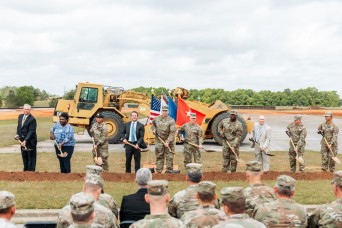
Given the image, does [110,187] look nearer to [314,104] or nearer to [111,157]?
[111,157]

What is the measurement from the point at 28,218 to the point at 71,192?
1536 millimetres

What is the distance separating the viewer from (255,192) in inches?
219

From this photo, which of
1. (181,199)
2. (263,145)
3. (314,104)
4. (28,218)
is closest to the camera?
(181,199)

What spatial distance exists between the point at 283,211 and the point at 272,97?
93.4 metres

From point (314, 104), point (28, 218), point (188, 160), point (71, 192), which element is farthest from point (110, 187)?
point (314, 104)

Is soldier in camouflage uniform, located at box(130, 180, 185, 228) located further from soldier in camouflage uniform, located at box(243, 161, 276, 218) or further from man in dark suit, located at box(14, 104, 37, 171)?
man in dark suit, located at box(14, 104, 37, 171)

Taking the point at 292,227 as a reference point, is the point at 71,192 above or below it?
below

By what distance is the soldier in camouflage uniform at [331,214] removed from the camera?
4785 millimetres

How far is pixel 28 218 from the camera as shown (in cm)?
830

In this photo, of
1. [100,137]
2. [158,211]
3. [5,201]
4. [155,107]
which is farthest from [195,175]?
[155,107]

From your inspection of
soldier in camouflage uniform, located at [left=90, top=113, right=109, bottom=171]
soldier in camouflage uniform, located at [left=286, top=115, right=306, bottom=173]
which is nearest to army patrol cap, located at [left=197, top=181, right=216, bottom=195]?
soldier in camouflage uniform, located at [left=90, top=113, right=109, bottom=171]

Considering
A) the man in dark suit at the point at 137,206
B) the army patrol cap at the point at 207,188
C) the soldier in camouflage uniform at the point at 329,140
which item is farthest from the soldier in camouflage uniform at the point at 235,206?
the soldier in camouflage uniform at the point at 329,140

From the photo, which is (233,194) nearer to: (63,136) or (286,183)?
(286,183)

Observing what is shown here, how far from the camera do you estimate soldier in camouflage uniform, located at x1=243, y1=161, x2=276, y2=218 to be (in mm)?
5484
